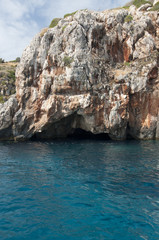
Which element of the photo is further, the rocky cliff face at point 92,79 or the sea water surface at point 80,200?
the rocky cliff face at point 92,79

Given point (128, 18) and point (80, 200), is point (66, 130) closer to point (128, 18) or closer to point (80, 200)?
point (128, 18)

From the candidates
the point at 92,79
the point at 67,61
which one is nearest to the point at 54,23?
the point at 67,61

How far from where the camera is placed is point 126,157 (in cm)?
1788

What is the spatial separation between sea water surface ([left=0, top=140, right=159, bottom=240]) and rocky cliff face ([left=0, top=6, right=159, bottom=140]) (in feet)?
44.1

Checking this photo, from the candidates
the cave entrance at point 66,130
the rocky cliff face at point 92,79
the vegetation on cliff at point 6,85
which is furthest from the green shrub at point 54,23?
the cave entrance at point 66,130

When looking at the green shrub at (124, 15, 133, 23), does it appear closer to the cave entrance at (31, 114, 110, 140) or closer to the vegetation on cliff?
the cave entrance at (31, 114, 110, 140)

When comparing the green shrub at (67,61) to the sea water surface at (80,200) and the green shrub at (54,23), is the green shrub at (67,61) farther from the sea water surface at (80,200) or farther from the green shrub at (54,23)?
the sea water surface at (80,200)

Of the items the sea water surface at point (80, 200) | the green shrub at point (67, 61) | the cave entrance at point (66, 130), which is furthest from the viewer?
the cave entrance at point (66, 130)

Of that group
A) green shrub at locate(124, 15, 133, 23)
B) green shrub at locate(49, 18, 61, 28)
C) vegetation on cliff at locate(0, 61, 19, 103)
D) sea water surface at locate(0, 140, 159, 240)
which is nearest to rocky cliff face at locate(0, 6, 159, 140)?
green shrub at locate(124, 15, 133, 23)

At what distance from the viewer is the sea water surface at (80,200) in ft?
22.1

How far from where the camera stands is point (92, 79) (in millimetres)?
28062

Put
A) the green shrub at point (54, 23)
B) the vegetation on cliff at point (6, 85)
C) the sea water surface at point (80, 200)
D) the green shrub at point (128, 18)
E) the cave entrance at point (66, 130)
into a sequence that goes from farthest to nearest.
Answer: the green shrub at point (54, 23)
the vegetation on cliff at point (6, 85)
the green shrub at point (128, 18)
the cave entrance at point (66, 130)
the sea water surface at point (80, 200)

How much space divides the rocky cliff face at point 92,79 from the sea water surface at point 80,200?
13.5 metres

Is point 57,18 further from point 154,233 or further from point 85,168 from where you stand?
point 154,233
